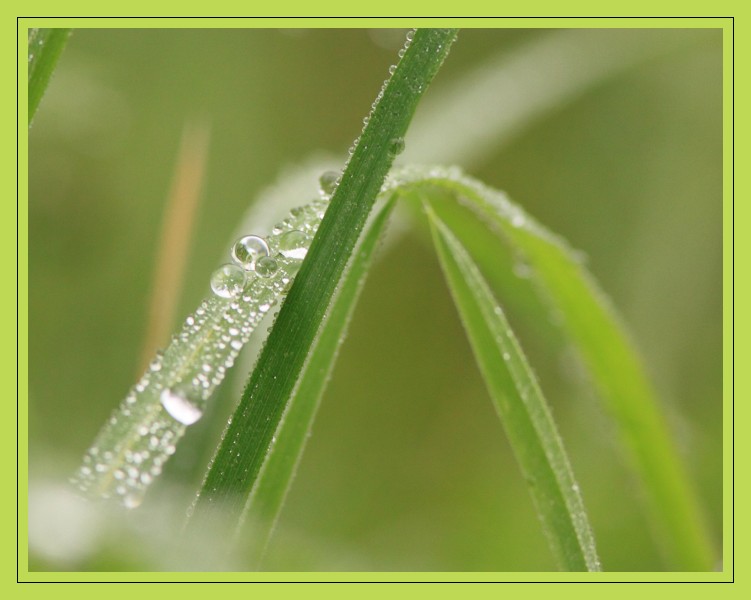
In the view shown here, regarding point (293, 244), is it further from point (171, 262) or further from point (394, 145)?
point (171, 262)

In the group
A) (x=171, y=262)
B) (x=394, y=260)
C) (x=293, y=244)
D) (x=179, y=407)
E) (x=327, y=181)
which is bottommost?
(x=179, y=407)

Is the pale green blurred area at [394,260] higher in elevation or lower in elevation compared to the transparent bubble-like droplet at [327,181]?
higher

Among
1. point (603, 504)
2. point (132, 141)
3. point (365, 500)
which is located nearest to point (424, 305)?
point (365, 500)

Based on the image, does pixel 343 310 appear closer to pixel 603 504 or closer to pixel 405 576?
pixel 405 576

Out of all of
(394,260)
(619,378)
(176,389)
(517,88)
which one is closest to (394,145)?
(176,389)

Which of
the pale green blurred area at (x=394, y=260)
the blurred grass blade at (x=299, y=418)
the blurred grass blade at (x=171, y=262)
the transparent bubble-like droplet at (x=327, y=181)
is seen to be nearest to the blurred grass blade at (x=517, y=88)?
the pale green blurred area at (x=394, y=260)

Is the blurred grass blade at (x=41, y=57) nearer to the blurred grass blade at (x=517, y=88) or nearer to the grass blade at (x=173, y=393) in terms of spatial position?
the grass blade at (x=173, y=393)
